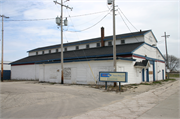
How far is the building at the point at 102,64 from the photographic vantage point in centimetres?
1956

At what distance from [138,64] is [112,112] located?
1585cm

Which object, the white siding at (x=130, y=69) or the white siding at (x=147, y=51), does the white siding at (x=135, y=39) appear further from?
the white siding at (x=130, y=69)

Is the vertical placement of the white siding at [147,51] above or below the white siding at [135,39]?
below

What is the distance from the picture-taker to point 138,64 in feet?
71.4

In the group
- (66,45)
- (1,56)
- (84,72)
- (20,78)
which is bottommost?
(20,78)

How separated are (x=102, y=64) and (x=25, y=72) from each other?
69.7 feet

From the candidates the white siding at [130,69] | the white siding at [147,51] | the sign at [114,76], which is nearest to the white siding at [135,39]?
the white siding at [147,51]

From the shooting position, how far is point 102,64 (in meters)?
18.9

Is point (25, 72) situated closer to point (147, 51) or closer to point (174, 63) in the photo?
point (147, 51)

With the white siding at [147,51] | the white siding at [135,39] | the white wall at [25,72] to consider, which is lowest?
the white wall at [25,72]

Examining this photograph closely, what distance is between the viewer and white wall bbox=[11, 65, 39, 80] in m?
31.6

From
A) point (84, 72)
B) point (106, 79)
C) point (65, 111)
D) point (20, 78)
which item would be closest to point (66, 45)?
point (20, 78)

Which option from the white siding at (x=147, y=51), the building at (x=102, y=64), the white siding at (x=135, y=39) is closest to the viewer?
the building at (x=102, y=64)

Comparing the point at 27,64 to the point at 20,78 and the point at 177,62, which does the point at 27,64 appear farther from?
the point at 177,62
